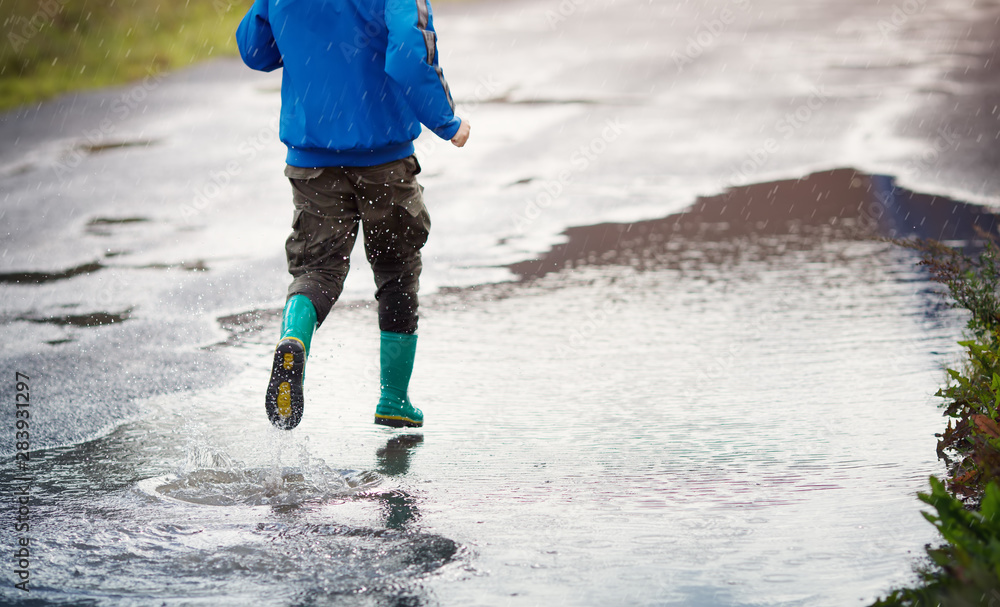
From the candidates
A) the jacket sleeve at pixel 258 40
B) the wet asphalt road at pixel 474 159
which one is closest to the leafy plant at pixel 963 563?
the jacket sleeve at pixel 258 40

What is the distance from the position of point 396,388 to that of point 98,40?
1272 cm

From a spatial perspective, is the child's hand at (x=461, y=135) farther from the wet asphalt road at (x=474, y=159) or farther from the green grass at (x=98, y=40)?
the green grass at (x=98, y=40)

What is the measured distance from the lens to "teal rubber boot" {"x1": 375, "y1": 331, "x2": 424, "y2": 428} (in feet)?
15.0

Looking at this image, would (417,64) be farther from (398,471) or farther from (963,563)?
(963,563)

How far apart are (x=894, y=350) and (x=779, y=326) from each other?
2.02 feet

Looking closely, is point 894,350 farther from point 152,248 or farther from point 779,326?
point 152,248

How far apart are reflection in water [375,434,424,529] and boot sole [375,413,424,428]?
69 mm

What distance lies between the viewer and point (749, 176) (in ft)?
Result: 29.8

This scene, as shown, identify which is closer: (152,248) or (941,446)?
(941,446)

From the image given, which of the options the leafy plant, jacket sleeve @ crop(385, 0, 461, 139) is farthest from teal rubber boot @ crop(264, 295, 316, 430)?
the leafy plant

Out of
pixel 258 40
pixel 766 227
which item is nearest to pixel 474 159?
pixel 766 227

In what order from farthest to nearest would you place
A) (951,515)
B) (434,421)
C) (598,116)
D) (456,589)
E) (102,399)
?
(598,116) < (102,399) < (434,421) < (456,589) < (951,515)

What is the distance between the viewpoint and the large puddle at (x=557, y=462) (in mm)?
3236

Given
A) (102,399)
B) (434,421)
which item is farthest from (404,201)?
(102,399)
